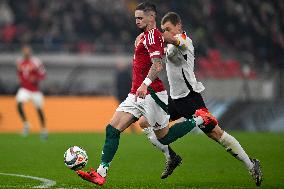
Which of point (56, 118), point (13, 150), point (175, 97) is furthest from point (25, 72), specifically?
point (175, 97)

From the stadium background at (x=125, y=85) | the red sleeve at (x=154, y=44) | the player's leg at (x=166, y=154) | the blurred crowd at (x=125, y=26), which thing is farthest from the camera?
the blurred crowd at (x=125, y=26)

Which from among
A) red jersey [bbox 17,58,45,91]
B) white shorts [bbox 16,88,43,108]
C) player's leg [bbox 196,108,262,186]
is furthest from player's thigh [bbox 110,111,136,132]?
white shorts [bbox 16,88,43,108]

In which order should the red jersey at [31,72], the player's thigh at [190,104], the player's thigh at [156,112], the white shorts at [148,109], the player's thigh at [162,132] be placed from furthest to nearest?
the red jersey at [31,72] → the player's thigh at [190,104] → the player's thigh at [162,132] → the player's thigh at [156,112] → the white shorts at [148,109]

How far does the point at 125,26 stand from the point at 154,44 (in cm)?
2152

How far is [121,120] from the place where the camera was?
9141 millimetres

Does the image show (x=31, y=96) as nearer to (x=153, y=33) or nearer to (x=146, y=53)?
(x=146, y=53)

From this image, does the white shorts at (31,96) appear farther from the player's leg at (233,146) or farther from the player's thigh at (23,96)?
the player's leg at (233,146)

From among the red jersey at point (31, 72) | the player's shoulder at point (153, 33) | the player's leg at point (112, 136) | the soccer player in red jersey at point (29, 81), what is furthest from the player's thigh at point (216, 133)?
the red jersey at point (31, 72)

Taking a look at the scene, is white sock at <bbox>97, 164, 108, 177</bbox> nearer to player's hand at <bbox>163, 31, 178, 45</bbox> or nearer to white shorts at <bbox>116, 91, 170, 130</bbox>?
white shorts at <bbox>116, 91, 170, 130</bbox>

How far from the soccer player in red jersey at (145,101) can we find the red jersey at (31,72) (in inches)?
432

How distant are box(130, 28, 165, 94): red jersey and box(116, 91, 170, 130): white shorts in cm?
12

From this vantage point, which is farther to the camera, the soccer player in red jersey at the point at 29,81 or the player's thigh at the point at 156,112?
the soccer player in red jersey at the point at 29,81

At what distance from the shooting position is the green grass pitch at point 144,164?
31.3 ft

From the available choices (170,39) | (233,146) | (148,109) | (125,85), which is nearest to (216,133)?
(233,146)
